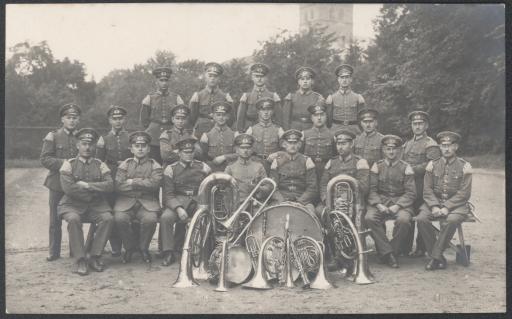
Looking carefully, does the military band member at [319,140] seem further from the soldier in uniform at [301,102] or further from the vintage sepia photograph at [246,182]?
the soldier in uniform at [301,102]

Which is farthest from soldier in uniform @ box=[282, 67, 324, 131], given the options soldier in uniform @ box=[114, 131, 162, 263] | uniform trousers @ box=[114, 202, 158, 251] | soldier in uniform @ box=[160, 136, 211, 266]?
uniform trousers @ box=[114, 202, 158, 251]

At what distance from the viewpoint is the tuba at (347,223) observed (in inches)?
246

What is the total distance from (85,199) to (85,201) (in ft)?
0.16

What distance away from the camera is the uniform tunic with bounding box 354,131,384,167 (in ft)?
24.4

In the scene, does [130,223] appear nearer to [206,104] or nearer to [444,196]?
[206,104]

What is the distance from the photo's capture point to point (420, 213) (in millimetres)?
7043

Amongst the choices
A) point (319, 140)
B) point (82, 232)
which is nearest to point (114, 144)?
point (82, 232)

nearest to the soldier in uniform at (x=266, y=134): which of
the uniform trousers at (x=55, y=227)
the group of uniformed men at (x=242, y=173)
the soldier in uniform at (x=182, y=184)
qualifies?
the group of uniformed men at (x=242, y=173)

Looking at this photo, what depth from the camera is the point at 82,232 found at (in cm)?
680

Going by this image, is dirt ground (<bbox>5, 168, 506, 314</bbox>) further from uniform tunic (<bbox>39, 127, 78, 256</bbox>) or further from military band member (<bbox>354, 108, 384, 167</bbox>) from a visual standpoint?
military band member (<bbox>354, 108, 384, 167</bbox>)

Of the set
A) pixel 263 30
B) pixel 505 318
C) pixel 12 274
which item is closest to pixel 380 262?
pixel 505 318

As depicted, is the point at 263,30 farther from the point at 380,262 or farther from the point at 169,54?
the point at 380,262

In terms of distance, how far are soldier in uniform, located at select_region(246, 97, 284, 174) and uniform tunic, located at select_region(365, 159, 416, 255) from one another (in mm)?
1395

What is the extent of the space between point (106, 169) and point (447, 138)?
451 cm
